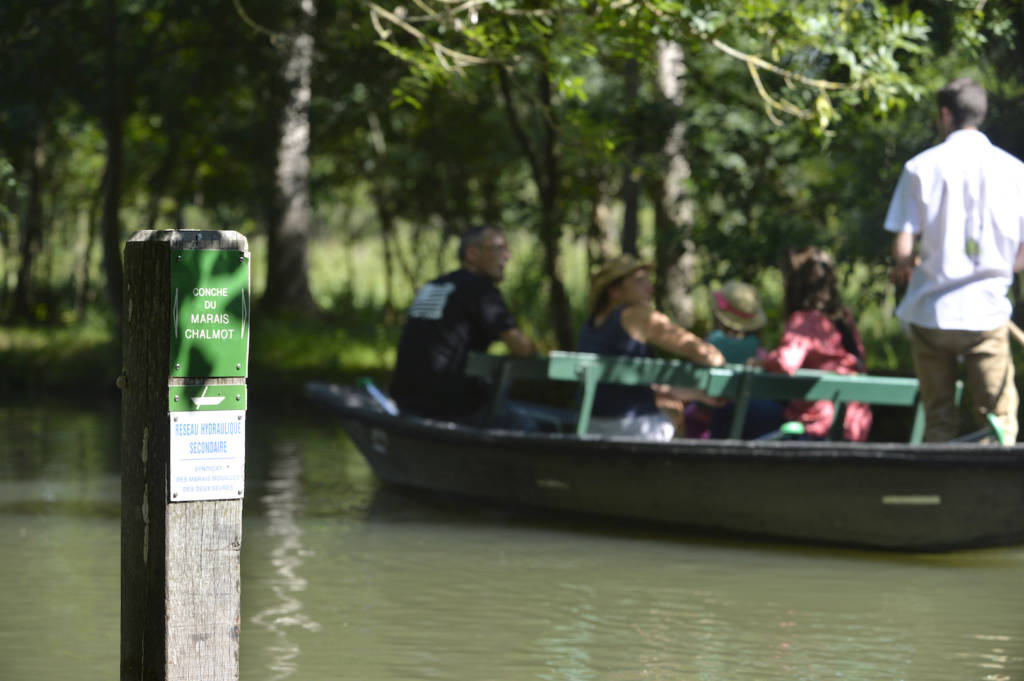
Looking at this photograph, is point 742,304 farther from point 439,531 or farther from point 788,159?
point 788,159

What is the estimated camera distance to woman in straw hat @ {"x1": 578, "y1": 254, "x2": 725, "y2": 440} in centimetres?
901

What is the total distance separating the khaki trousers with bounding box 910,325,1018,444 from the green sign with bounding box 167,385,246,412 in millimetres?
4149

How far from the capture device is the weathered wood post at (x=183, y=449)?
427 cm

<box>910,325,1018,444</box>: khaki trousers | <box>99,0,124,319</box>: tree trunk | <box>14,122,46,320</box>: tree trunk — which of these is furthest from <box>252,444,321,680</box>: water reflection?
<box>14,122,46,320</box>: tree trunk

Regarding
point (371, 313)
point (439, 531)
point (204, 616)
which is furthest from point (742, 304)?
point (371, 313)

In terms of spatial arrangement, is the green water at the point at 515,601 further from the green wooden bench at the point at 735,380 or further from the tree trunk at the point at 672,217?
the tree trunk at the point at 672,217

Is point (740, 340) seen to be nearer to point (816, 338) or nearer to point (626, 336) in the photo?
point (816, 338)

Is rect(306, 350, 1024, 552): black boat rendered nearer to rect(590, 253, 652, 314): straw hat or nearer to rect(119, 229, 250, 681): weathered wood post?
rect(590, 253, 652, 314): straw hat

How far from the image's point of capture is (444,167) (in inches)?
891

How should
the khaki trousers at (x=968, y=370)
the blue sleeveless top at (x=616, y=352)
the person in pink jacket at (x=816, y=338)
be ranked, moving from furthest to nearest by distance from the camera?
1. the blue sleeveless top at (x=616, y=352)
2. the person in pink jacket at (x=816, y=338)
3. the khaki trousers at (x=968, y=370)

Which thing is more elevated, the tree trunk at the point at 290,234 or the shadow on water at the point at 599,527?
the tree trunk at the point at 290,234

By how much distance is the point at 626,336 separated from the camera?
912cm

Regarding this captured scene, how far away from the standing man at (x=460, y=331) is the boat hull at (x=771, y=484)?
39 centimetres

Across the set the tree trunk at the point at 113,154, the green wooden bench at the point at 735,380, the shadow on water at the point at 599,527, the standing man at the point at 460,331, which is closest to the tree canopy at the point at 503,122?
the tree trunk at the point at 113,154
